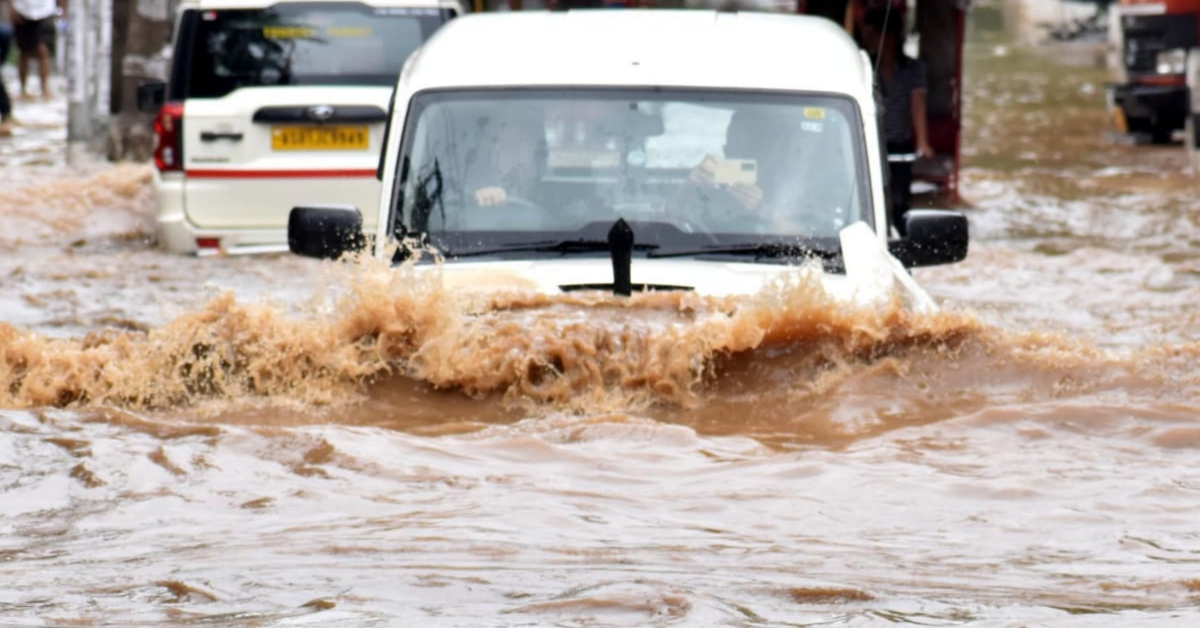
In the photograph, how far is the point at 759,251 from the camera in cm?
698

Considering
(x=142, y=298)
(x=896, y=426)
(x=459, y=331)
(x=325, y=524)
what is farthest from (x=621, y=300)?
(x=142, y=298)

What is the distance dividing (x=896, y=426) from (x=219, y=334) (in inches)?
92.7

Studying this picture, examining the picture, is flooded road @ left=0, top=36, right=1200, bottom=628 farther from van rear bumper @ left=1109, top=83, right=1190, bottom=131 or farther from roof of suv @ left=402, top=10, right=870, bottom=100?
van rear bumper @ left=1109, top=83, right=1190, bottom=131

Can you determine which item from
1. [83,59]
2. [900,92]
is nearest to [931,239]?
[900,92]

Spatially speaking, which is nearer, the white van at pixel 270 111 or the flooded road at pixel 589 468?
the flooded road at pixel 589 468

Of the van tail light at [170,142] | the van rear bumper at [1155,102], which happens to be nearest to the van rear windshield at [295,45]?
the van tail light at [170,142]

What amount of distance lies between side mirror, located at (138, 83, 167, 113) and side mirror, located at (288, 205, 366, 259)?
6705mm

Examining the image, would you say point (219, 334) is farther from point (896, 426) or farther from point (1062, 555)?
point (1062, 555)

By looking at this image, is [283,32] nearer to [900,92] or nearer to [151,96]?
[151,96]

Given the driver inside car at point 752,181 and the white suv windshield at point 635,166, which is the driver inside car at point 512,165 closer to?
the white suv windshield at point 635,166

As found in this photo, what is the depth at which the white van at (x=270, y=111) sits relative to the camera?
1276 centimetres

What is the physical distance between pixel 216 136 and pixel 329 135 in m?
0.68

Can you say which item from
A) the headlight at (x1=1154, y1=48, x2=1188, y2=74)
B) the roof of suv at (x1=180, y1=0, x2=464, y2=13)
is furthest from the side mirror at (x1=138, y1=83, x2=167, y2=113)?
the headlight at (x1=1154, y1=48, x2=1188, y2=74)

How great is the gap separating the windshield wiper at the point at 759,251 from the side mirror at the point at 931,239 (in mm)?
296
